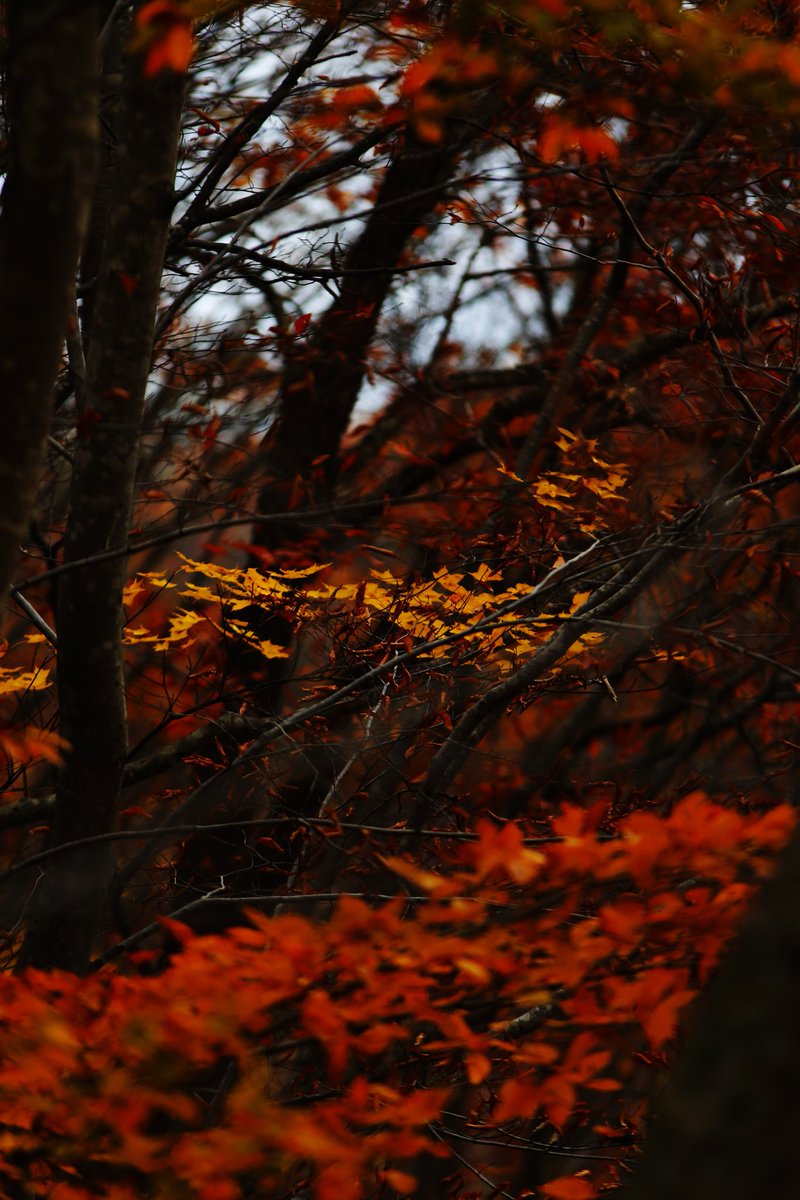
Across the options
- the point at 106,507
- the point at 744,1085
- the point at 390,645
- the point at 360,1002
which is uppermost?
the point at 106,507

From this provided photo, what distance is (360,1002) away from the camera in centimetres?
297

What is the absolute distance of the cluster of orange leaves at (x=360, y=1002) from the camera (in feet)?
8.93

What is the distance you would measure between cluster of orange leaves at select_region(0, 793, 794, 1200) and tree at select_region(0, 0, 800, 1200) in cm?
2

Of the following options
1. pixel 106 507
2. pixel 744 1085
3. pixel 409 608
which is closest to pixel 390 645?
pixel 409 608

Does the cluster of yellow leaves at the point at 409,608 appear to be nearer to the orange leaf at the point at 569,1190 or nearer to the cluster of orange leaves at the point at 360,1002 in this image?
the cluster of orange leaves at the point at 360,1002

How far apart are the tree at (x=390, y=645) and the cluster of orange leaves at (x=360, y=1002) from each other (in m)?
0.02

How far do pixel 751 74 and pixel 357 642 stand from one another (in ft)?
10.6

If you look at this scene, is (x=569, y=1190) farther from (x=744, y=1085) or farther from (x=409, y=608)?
(x=409, y=608)

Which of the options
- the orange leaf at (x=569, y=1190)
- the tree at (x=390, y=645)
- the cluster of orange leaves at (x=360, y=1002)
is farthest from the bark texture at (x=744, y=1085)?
the orange leaf at (x=569, y=1190)

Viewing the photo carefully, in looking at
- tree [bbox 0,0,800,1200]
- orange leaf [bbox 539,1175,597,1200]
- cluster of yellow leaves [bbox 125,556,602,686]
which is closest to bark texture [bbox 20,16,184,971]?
tree [bbox 0,0,800,1200]

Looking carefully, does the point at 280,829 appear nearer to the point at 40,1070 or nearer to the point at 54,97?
the point at 40,1070

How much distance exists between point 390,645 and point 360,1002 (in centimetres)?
227

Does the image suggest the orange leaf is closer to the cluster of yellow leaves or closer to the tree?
the tree

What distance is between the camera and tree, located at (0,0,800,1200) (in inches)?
108
